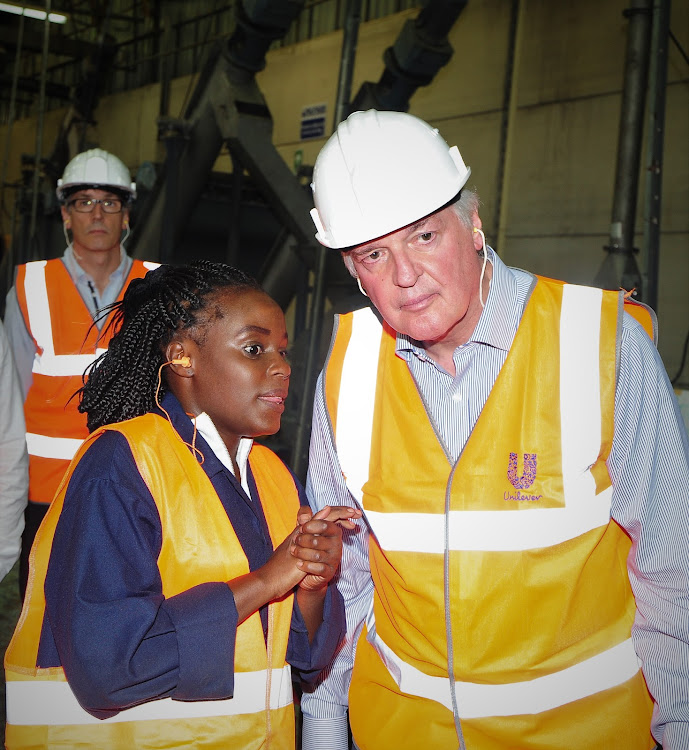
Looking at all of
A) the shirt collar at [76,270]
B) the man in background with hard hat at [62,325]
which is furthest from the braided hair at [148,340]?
the shirt collar at [76,270]

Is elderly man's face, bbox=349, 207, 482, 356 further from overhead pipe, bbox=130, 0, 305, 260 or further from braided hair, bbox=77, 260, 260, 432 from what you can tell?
overhead pipe, bbox=130, 0, 305, 260

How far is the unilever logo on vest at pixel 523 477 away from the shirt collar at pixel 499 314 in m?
0.22

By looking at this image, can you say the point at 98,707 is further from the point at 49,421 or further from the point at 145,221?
the point at 145,221

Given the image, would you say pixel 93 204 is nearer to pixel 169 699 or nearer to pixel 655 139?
pixel 169 699

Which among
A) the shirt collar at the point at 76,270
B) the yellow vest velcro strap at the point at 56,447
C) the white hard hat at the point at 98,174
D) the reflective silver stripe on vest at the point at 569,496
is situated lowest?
the yellow vest velcro strap at the point at 56,447

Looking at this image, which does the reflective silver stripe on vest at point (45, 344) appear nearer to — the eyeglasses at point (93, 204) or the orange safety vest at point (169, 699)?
the eyeglasses at point (93, 204)

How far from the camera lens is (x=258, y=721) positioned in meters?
1.51

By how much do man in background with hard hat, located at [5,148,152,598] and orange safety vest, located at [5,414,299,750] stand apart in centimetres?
144

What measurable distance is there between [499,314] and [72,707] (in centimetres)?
108

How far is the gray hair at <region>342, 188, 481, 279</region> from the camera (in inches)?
65.2

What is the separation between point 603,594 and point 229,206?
23.5 feet

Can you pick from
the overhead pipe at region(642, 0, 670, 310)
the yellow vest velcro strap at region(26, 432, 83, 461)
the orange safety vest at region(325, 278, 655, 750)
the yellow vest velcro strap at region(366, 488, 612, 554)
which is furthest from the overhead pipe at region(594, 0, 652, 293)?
the yellow vest velcro strap at region(366, 488, 612, 554)

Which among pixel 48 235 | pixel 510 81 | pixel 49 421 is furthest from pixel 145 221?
pixel 49 421

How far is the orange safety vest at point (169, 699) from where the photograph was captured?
1415 mm
